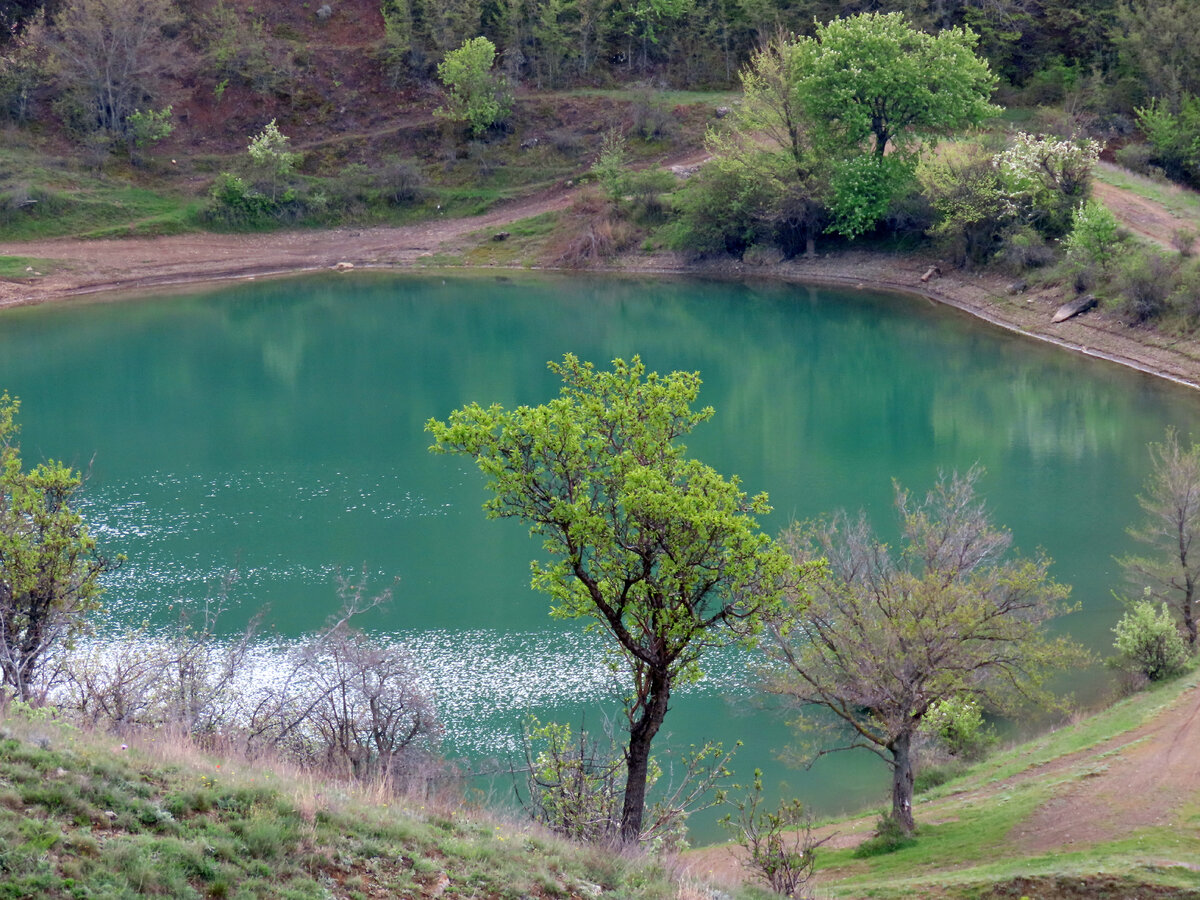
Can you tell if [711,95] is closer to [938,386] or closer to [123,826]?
[938,386]

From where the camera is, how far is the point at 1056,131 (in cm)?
6694

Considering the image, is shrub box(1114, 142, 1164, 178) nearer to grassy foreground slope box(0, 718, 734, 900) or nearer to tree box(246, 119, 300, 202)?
tree box(246, 119, 300, 202)

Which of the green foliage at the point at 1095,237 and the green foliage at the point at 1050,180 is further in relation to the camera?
the green foliage at the point at 1050,180

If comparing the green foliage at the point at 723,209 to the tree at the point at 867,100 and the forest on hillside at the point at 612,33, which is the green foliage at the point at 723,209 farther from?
the forest on hillside at the point at 612,33

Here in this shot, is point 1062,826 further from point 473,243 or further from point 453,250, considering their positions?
point 473,243

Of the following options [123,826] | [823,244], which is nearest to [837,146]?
[823,244]

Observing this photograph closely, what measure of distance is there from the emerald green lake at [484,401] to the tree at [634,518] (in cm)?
743

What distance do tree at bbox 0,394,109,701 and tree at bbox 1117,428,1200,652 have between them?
73.0ft

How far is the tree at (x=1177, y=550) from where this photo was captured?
26.2 metres

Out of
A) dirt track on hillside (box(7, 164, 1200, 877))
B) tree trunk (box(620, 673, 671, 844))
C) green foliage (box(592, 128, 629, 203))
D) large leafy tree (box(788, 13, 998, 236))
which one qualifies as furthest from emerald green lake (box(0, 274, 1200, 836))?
green foliage (box(592, 128, 629, 203))

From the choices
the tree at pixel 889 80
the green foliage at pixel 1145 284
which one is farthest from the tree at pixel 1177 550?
the tree at pixel 889 80

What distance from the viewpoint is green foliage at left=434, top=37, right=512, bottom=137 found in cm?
8075

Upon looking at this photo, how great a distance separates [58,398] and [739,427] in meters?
28.1

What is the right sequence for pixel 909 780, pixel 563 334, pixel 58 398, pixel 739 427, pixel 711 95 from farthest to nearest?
pixel 711 95, pixel 563 334, pixel 58 398, pixel 739 427, pixel 909 780
